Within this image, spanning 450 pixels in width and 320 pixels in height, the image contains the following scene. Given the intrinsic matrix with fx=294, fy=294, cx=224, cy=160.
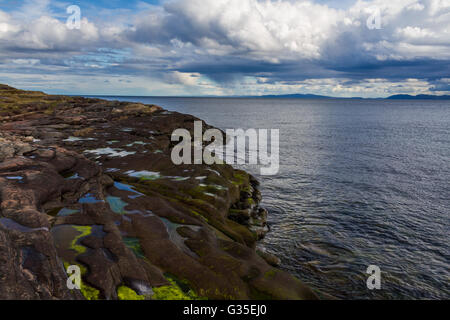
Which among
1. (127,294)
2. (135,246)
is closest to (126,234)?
(135,246)

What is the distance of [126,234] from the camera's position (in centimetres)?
1614

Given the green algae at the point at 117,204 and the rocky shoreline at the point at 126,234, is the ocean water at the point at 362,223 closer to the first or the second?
the rocky shoreline at the point at 126,234

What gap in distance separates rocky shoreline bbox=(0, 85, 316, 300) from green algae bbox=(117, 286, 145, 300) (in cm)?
4

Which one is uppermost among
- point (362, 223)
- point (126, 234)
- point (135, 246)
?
point (126, 234)

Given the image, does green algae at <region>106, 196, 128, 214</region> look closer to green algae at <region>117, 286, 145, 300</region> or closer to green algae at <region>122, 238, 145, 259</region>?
green algae at <region>122, 238, 145, 259</region>

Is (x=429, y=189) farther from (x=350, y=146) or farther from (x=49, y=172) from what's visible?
(x=49, y=172)

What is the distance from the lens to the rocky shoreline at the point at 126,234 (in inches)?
440

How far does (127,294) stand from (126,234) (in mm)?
5278

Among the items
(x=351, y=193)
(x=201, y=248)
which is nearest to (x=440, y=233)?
(x=351, y=193)

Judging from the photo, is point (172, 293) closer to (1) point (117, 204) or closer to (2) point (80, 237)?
(2) point (80, 237)

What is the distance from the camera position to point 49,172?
20.2m

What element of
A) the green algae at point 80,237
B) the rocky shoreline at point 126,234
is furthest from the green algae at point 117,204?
the green algae at point 80,237

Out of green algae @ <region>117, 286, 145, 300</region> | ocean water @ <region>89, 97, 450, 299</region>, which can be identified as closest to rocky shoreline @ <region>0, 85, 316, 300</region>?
green algae @ <region>117, 286, 145, 300</region>
